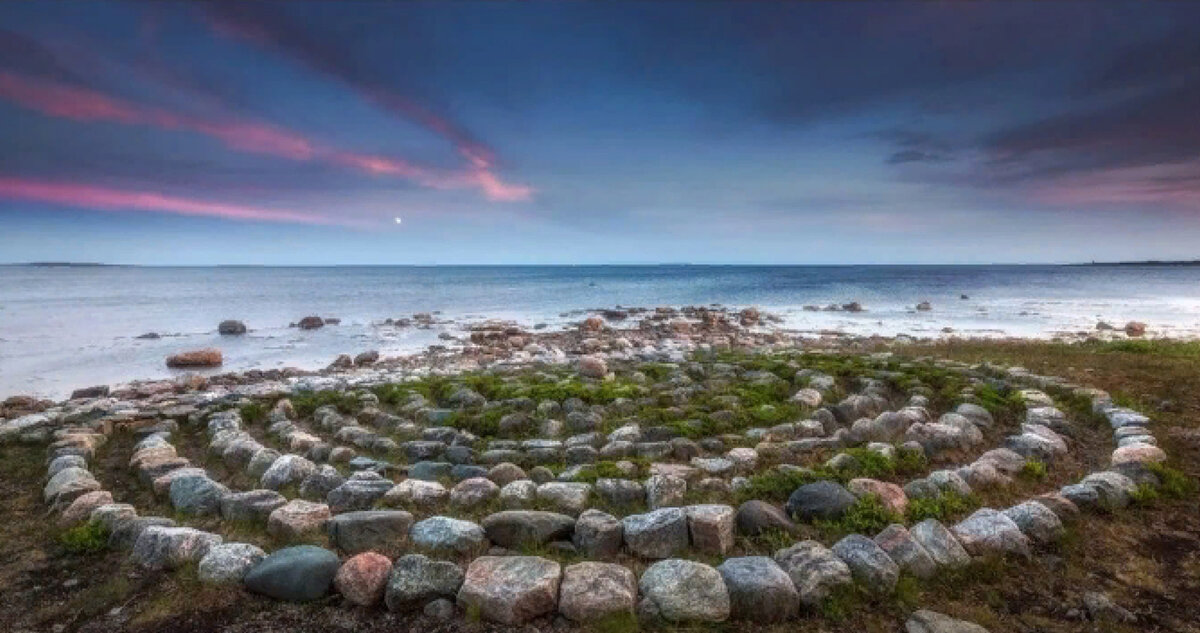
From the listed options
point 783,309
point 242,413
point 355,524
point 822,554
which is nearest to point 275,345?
point 242,413

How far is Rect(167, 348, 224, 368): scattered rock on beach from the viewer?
845 inches

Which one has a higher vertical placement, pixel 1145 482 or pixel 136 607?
pixel 1145 482

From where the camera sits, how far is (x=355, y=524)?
579 cm

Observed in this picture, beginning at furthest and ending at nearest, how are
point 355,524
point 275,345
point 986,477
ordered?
point 275,345, point 986,477, point 355,524

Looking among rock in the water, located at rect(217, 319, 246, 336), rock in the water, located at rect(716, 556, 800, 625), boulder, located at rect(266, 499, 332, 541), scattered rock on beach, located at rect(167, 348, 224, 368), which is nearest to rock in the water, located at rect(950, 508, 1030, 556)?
rock in the water, located at rect(716, 556, 800, 625)

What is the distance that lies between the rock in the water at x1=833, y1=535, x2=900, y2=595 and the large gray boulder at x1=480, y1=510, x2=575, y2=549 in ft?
7.70

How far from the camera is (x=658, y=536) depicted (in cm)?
550

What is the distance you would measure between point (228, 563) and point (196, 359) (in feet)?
64.6

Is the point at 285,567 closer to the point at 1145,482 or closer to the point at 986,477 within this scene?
the point at 986,477

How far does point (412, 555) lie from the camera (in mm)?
5055

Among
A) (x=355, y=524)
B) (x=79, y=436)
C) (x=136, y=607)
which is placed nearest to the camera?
(x=136, y=607)

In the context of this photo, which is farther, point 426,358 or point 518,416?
point 426,358

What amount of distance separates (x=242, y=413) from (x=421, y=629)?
26.1ft

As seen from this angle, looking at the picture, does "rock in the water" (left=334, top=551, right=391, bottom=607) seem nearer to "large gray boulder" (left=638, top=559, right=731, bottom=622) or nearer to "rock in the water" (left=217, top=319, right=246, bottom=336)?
"large gray boulder" (left=638, top=559, right=731, bottom=622)
